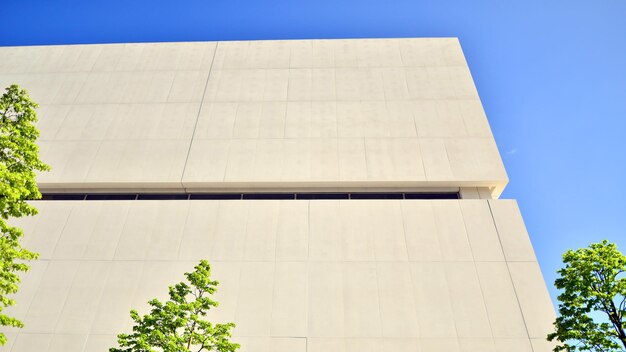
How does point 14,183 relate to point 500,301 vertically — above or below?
above

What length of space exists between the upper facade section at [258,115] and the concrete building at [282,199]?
4.6 inches

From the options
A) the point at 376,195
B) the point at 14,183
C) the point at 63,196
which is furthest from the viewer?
the point at 63,196

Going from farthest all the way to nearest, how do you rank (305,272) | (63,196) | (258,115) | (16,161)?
(258,115)
(63,196)
(305,272)
(16,161)

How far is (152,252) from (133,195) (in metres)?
4.96

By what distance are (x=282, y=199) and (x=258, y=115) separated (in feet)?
21.0

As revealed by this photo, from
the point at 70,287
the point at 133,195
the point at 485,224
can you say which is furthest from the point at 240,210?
the point at 485,224

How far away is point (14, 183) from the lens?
9.52 meters

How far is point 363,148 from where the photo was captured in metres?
20.4

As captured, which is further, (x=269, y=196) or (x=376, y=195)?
(x=269, y=196)

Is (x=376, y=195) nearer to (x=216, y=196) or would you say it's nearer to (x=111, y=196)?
(x=216, y=196)

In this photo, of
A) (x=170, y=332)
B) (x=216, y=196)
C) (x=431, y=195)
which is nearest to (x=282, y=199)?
(x=216, y=196)

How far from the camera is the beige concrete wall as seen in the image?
1440 cm

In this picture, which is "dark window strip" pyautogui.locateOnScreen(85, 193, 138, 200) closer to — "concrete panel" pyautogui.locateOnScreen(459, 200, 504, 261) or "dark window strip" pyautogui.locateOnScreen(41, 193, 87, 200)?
"dark window strip" pyautogui.locateOnScreen(41, 193, 87, 200)

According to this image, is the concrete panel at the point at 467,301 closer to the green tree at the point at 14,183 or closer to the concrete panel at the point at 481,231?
the concrete panel at the point at 481,231
